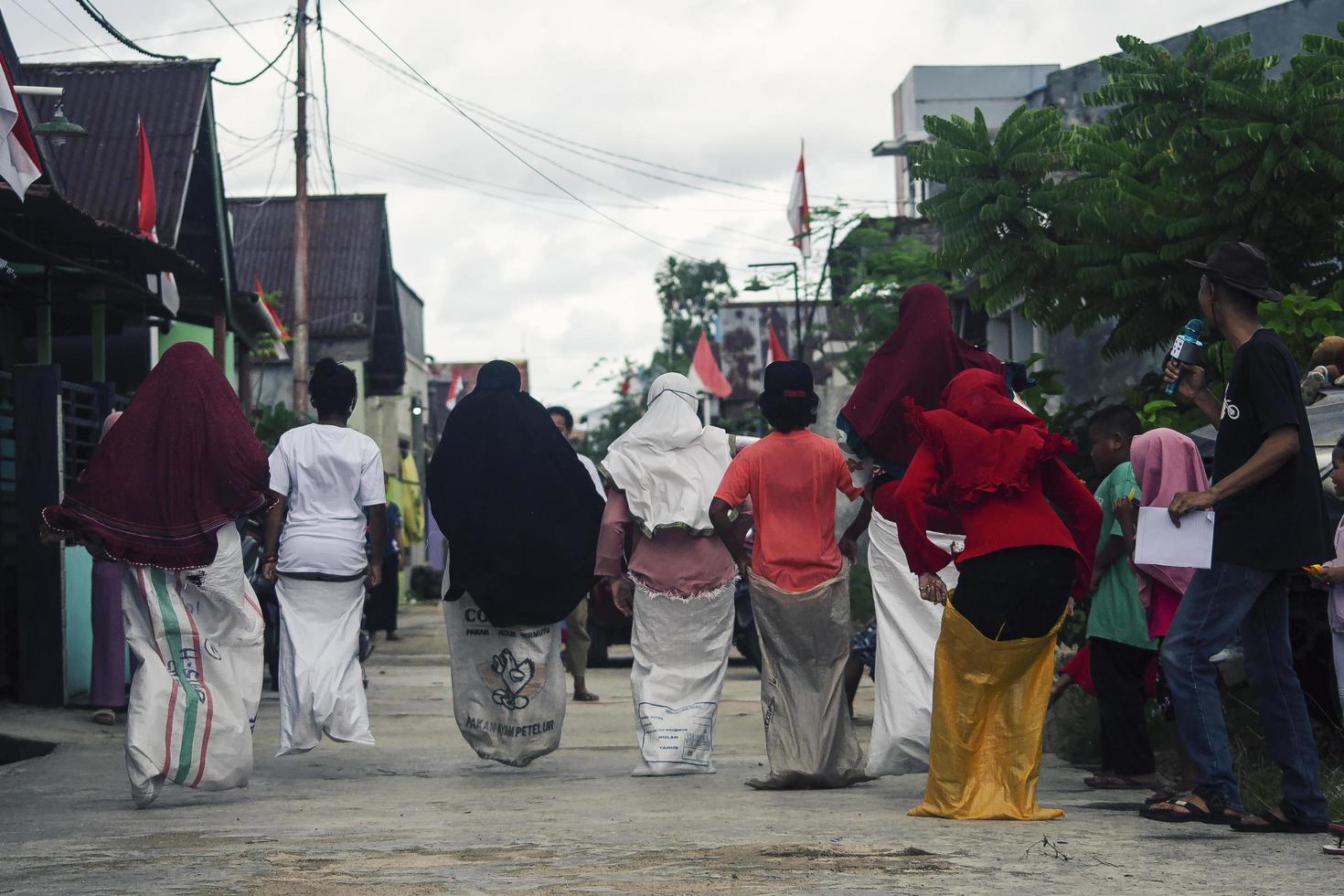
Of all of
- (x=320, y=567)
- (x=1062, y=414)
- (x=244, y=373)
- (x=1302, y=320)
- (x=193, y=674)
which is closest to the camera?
(x=193, y=674)

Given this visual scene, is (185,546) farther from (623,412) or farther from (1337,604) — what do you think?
(623,412)

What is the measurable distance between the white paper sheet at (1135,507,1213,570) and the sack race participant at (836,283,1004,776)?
136cm

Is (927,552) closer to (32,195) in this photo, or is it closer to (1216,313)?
(1216,313)

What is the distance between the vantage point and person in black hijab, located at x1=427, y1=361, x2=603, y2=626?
818 cm

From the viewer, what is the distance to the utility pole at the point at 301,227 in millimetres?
23984

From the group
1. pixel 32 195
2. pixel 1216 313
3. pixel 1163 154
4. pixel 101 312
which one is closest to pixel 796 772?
pixel 1216 313

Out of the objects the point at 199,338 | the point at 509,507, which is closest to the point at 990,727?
the point at 509,507

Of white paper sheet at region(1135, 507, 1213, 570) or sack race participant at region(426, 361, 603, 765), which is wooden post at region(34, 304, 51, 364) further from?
white paper sheet at region(1135, 507, 1213, 570)

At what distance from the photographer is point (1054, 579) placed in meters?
6.14

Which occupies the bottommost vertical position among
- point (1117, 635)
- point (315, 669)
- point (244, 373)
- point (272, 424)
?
point (315, 669)

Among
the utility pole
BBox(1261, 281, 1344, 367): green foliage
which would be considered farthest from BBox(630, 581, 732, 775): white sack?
the utility pole

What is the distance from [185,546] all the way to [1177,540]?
409 cm

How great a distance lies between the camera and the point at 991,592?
6133 mm

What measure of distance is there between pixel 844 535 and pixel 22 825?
144 inches
